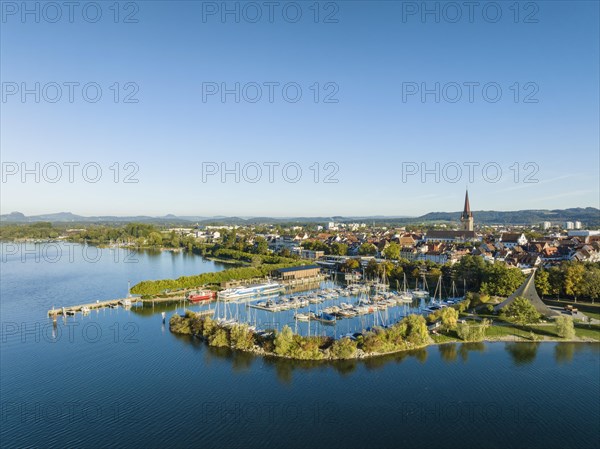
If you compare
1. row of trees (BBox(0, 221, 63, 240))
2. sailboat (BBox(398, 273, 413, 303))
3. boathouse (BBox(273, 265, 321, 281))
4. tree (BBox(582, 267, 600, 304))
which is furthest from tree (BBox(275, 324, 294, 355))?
row of trees (BBox(0, 221, 63, 240))

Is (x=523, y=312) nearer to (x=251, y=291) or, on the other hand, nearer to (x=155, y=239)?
(x=251, y=291)

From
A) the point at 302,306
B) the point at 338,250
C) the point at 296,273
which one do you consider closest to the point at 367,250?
the point at 338,250

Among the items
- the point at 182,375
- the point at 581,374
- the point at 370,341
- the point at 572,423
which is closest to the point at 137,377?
the point at 182,375

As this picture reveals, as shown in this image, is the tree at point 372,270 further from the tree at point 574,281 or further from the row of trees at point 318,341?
the row of trees at point 318,341

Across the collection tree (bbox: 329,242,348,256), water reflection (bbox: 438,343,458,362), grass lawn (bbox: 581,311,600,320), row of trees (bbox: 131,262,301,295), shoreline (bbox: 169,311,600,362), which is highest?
tree (bbox: 329,242,348,256)

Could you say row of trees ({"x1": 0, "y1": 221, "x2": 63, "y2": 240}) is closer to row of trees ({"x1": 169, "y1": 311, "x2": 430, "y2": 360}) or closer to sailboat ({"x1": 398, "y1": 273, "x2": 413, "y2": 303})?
sailboat ({"x1": 398, "y1": 273, "x2": 413, "y2": 303})

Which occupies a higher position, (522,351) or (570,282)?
(570,282)

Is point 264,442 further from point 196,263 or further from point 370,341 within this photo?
point 196,263
